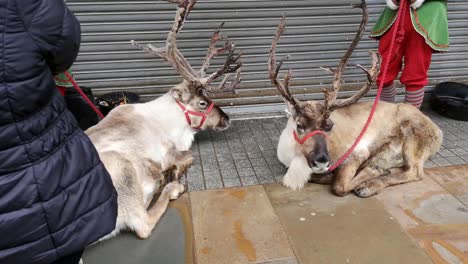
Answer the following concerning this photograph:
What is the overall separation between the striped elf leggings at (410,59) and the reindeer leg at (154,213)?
2496mm

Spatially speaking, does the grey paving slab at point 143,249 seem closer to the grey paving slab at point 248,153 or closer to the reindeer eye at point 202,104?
the grey paving slab at point 248,153

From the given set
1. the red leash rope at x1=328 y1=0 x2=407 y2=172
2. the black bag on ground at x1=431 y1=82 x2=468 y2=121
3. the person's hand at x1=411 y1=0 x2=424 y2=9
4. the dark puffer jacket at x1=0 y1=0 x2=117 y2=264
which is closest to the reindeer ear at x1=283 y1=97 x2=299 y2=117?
the red leash rope at x1=328 y1=0 x2=407 y2=172

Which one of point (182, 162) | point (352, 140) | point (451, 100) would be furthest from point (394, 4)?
point (182, 162)

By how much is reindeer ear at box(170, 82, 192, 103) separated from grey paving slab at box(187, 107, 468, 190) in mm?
709

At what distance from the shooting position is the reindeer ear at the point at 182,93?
4.18 meters

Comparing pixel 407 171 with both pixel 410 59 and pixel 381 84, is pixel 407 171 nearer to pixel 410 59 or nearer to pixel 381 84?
pixel 381 84

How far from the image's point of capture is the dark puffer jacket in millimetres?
1535

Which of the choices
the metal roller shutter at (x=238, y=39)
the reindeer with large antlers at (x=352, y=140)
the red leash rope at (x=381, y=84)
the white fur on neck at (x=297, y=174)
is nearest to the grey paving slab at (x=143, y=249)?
the white fur on neck at (x=297, y=174)

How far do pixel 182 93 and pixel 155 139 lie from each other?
677 mm

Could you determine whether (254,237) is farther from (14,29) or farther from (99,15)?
(99,15)

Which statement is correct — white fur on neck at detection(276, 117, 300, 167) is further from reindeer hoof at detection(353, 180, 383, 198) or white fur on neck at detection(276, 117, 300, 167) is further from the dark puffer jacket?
the dark puffer jacket

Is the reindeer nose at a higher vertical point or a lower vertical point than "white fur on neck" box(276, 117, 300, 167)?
higher

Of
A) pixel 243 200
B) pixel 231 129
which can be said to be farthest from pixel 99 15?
pixel 243 200

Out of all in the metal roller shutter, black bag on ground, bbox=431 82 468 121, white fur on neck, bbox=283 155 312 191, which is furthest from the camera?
black bag on ground, bbox=431 82 468 121
